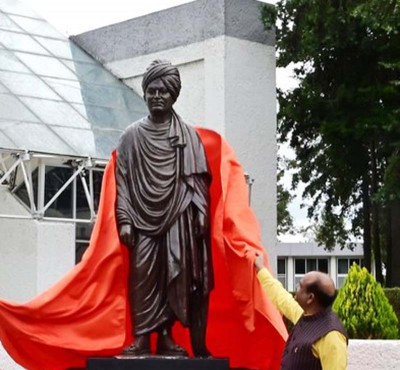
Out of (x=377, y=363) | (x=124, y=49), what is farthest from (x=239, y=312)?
(x=124, y=49)

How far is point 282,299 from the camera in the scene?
590cm

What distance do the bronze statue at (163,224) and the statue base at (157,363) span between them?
0.19 metres

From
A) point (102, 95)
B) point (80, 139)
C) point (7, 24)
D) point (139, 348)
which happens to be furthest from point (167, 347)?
point (7, 24)

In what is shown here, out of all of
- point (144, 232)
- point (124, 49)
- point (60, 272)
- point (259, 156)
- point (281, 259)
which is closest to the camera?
point (144, 232)

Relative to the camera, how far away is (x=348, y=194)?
24000 millimetres

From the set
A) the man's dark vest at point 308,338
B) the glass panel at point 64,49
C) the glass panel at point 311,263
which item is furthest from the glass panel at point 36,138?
the glass panel at point 311,263

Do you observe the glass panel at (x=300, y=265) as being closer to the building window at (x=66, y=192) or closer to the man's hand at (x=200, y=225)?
the building window at (x=66, y=192)

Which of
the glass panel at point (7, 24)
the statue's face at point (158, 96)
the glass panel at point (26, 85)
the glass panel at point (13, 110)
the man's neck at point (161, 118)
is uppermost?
the glass panel at point (7, 24)

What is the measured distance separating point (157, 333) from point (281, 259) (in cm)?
4406

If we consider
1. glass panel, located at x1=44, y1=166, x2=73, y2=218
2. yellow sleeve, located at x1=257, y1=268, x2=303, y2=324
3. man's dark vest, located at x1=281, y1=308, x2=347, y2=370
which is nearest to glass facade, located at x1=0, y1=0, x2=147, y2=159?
glass panel, located at x1=44, y1=166, x2=73, y2=218

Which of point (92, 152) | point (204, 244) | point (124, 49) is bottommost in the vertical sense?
point (204, 244)

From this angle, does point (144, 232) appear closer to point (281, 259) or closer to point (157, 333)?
point (157, 333)

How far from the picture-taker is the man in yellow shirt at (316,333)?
4.87 m

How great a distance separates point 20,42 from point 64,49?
4.61ft
